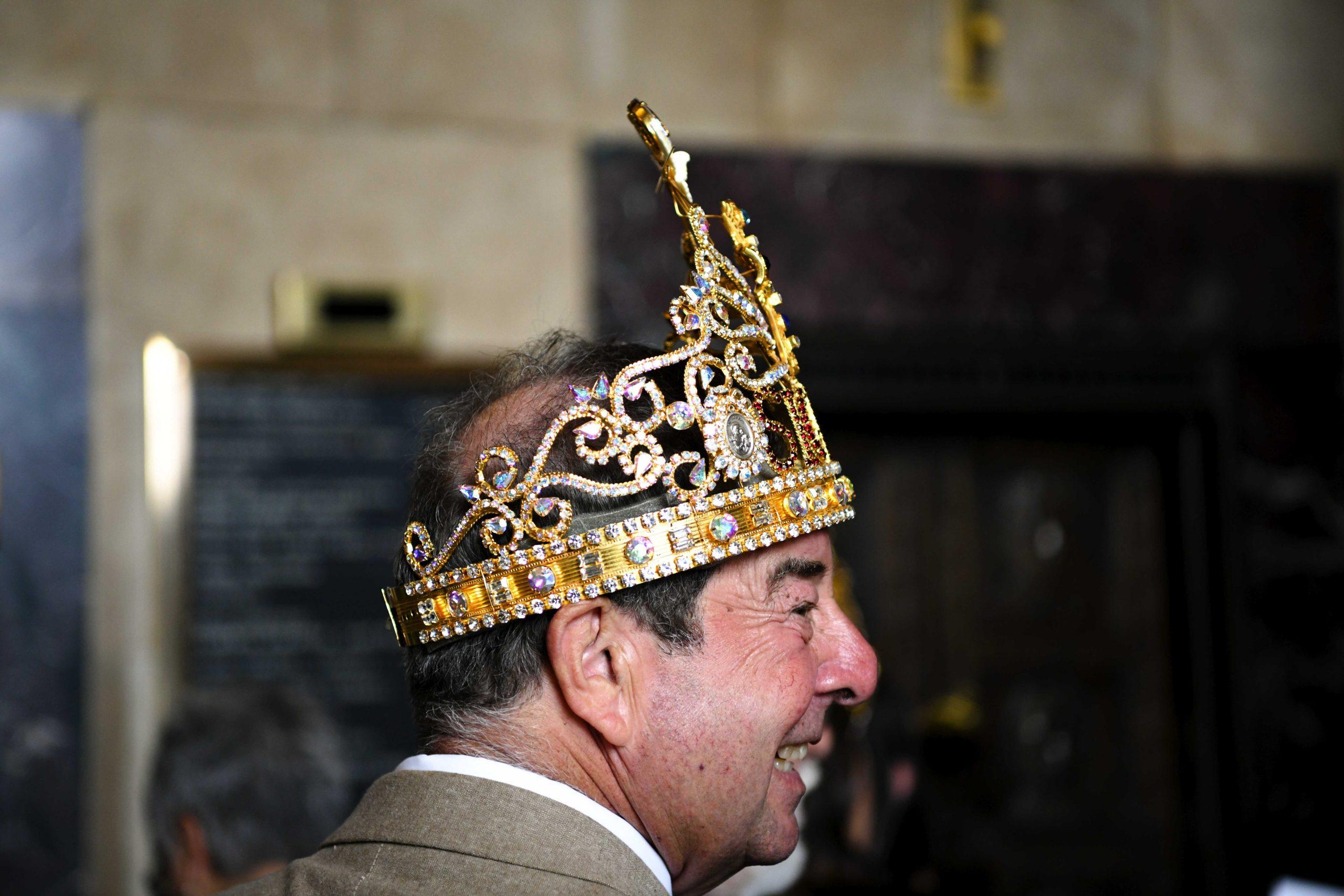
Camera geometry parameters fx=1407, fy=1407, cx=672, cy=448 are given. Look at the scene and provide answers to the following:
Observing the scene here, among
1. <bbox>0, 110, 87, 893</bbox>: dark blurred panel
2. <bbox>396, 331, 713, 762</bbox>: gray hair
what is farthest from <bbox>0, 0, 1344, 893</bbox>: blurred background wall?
<bbox>396, 331, 713, 762</bbox>: gray hair

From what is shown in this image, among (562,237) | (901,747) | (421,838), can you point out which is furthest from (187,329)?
(421,838)

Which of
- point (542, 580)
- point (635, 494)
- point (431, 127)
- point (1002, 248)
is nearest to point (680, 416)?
point (635, 494)

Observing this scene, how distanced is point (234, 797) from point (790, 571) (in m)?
1.20

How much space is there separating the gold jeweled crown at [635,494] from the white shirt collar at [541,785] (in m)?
0.12

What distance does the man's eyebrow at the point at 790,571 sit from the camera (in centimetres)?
129

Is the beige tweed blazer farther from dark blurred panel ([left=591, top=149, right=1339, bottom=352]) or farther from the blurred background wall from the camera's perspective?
dark blurred panel ([left=591, top=149, right=1339, bottom=352])

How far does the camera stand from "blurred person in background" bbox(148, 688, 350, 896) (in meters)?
2.10

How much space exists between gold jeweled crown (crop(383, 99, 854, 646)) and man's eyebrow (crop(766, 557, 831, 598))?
28 millimetres

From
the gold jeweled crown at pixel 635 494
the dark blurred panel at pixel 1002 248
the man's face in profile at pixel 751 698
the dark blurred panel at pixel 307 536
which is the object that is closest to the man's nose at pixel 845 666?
the man's face in profile at pixel 751 698

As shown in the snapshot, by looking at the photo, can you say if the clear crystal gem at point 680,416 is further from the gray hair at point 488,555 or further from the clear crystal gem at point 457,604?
the clear crystal gem at point 457,604

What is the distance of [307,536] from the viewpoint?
3.58 meters

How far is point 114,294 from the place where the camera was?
3393 millimetres

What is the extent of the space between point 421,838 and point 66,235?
8.92 ft

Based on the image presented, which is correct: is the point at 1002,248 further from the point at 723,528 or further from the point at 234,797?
the point at 723,528
